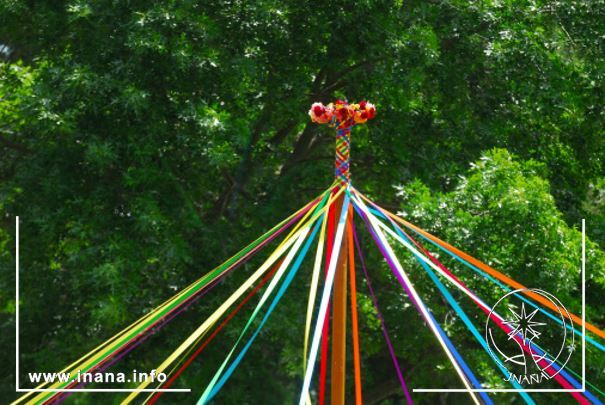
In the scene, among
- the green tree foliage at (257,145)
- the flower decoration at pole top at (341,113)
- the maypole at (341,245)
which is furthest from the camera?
the green tree foliage at (257,145)

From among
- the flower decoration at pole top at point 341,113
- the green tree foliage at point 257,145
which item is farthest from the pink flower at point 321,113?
the green tree foliage at point 257,145

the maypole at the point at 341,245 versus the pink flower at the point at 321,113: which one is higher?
the pink flower at the point at 321,113

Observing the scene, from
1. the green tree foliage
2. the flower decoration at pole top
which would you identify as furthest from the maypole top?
the green tree foliage

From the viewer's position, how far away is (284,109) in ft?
34.1

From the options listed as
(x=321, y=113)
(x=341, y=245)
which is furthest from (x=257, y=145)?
(x=341, y=245)

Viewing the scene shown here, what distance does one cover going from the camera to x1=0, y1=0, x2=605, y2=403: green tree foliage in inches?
361

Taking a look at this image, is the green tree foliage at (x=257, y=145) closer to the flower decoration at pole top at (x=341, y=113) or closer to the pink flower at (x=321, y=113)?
the flower decoration at pole top at (x=341, y=113)

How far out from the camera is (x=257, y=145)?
11375 millimetres

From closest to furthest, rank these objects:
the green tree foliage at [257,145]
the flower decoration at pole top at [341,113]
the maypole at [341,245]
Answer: the maypole at [341,245]
the flower decoration at pole top at [341,113]
the green tree foliage at [257,145]

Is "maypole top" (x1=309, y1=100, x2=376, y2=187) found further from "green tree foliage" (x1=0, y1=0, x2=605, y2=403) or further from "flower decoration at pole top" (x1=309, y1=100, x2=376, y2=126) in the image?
"green tree foliage" (x1=0, y1=0, x2=605, y2=403)

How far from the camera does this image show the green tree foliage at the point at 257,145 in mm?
9172

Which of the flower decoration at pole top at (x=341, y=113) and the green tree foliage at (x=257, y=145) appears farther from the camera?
the green tree foliage at (x=257, y=145)

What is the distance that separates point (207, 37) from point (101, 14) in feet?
3.71

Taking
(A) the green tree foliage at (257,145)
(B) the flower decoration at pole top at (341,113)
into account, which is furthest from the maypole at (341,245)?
(A) the green tree foliage at (257,145)
